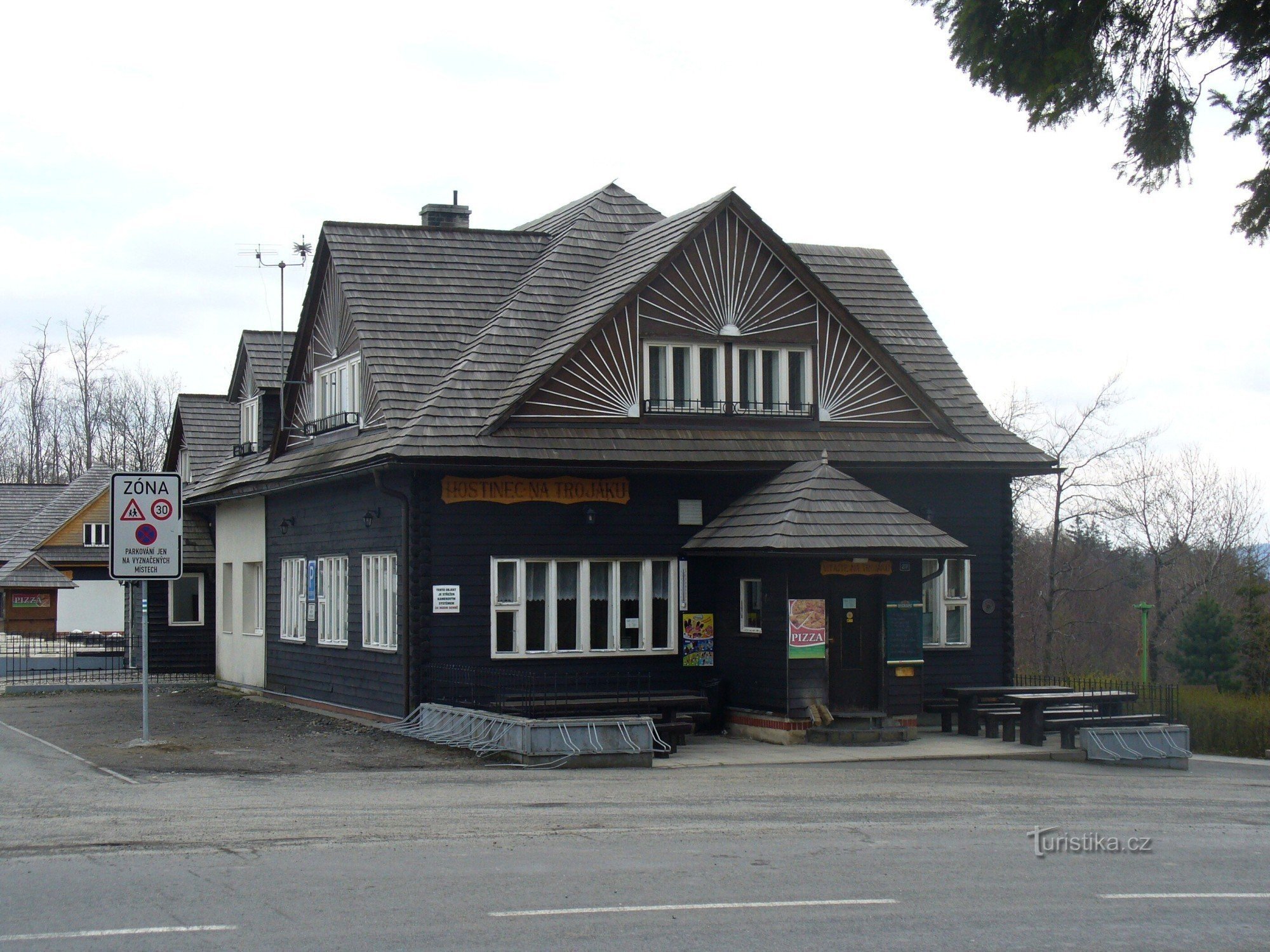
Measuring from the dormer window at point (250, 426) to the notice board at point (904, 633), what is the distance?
15.6m

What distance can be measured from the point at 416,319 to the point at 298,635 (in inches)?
260

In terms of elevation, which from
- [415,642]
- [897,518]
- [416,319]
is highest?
[416,319]

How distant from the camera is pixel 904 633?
20.8 metres

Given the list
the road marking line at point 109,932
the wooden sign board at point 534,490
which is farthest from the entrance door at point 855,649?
the road marking line at point 109,932

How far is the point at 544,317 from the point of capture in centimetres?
2348

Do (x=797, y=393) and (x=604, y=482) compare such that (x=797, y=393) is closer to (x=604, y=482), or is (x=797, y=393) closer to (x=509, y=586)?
(x=604, y=482)

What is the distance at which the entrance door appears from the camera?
20.7 m

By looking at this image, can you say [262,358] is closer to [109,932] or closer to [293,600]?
[293,600]

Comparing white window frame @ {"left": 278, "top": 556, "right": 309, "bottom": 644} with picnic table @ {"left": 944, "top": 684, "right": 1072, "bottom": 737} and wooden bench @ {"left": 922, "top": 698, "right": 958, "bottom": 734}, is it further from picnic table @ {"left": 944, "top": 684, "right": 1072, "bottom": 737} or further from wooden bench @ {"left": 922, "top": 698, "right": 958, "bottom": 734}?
picnic table @ {"left": 944, "top": 684, "right": 1072, "bottom": 737}

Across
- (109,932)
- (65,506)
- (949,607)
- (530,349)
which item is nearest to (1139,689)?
(949,607)

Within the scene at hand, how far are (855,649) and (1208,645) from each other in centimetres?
2890

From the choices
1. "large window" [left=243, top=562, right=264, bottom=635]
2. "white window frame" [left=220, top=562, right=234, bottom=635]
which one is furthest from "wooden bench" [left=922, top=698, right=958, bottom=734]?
"white window frame" [left=220, top=562, right=234, bottom=635]

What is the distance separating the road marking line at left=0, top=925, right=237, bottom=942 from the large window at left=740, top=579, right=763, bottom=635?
1319 centimetres

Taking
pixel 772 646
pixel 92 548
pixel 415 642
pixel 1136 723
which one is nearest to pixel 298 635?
pixel 415 642
